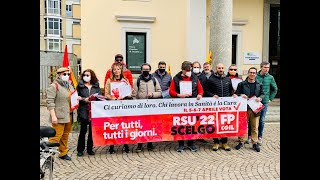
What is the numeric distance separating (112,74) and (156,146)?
200cm

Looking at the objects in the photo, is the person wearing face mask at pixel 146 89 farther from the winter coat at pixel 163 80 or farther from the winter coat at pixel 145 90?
the winter coat at pixel 163 80

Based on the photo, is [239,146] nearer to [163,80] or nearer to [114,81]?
[163,80]

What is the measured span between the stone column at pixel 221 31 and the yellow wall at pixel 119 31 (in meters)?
3.64

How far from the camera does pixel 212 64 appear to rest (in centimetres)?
1107

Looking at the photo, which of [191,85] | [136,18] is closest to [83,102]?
[191,85]

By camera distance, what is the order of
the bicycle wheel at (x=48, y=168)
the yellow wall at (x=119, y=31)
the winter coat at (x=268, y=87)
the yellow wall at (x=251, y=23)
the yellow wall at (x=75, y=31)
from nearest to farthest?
the bicycle wheel at (x=48, y=168) < the winter coat at (x=268, y=87) < the yellow wall at (x=119, y=31) < the yellow wall at (x=251, y=23) < the yellow wall at (x=75, y=31)

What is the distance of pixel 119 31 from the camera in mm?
14156

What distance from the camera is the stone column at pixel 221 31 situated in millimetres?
10938

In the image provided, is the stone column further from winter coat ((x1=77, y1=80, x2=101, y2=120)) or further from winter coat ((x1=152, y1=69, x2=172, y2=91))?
winter coat ((x1=77, y1=80, x2=101, y2=120))

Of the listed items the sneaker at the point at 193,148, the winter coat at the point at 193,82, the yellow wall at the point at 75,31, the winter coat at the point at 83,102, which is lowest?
the sneaker at the point at 193,148

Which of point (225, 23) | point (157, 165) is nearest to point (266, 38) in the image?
point (225, 23)

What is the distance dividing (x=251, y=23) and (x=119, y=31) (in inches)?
239

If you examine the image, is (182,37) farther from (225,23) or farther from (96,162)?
(96,162)

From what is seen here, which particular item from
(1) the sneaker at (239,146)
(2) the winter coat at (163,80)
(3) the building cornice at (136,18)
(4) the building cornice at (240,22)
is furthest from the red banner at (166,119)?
(4) the building cornice at (240,22)
